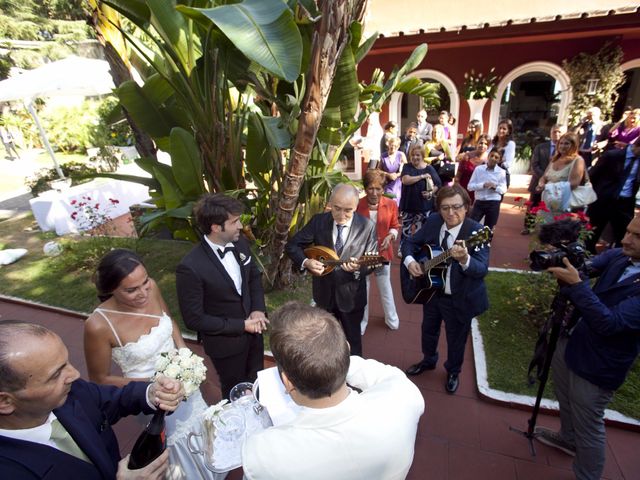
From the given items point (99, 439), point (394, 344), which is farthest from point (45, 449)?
point (394, 344)

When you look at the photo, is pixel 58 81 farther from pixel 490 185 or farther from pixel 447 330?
pixel 447 330

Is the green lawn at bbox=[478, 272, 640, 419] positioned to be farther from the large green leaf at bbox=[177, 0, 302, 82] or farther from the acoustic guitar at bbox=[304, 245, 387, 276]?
the large green leaf at bbox=[177, 0, 302, 82]

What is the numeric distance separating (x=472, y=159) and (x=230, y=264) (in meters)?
5.25

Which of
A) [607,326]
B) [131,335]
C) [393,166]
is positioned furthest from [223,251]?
[393,166]

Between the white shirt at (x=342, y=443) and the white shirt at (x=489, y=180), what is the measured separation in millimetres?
4957

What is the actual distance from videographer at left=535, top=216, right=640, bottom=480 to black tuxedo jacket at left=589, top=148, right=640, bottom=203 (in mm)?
3803

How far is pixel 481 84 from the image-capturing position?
9.52 meters

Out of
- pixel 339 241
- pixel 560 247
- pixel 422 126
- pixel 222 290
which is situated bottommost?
pixel 222 290

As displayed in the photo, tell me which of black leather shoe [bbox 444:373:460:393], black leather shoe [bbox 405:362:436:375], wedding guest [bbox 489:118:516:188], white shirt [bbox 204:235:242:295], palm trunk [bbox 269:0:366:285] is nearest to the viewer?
white shirt [bbox 204:235:242:295]

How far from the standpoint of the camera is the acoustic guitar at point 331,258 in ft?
10.6

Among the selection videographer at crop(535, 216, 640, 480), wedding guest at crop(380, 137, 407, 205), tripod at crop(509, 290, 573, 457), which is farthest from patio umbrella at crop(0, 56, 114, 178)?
videographer at crop(535, 216, 640, 480)

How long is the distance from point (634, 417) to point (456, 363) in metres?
1.45

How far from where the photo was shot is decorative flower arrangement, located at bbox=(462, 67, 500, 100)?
948 centimetres

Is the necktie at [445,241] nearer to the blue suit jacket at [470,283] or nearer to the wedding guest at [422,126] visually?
the blue suit jacket at [470,283]
